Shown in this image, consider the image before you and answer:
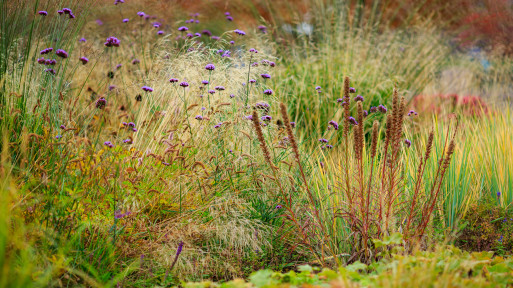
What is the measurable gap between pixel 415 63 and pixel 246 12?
374 centimetres

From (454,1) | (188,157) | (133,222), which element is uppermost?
(454,1)

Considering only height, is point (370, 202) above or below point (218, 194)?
above

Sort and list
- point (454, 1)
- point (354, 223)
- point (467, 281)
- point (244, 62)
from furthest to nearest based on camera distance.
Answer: point (454, 1) → point (244, 62) → point (354, 223) → point (467, 281)

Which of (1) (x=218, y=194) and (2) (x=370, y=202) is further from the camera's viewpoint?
(1) (x=218, y=194)

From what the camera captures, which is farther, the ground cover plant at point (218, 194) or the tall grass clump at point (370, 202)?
the tall grass clump at point (370, 202)

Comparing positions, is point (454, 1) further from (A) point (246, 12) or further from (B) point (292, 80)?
(B) point (292, 80)

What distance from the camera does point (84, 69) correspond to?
5113 millimetres

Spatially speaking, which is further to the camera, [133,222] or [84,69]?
[84,69]

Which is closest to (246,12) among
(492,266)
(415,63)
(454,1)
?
(415,63)

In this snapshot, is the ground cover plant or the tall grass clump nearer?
the ground cover plant

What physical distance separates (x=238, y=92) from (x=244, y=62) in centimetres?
42

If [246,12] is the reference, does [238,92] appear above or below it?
below

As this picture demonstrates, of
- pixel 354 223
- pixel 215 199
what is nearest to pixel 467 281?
pixel 354 223

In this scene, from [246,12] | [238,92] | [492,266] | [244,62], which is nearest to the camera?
[492,266]
